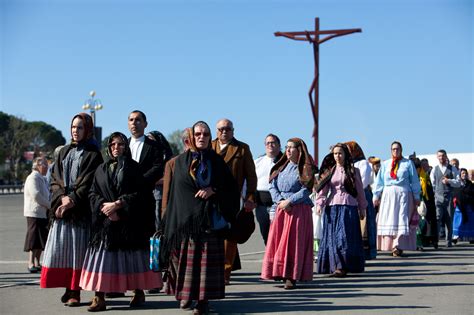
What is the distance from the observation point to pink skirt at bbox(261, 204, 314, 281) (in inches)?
386

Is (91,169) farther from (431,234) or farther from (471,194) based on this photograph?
(471,194)

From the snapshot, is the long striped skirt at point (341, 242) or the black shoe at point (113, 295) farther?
the long striped skirt at point (341, 242)

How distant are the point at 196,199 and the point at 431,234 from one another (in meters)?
9.29

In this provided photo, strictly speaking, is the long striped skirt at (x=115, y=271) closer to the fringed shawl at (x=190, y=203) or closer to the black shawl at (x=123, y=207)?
the black shawl at (x=123, y=207)

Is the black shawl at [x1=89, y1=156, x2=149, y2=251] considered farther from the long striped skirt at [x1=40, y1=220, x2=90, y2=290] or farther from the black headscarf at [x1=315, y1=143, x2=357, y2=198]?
the black headscarf at [x1=315, y1=143, x2=357, y2=198]

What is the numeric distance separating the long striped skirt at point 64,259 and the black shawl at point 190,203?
105 cm

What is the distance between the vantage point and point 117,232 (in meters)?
8.07

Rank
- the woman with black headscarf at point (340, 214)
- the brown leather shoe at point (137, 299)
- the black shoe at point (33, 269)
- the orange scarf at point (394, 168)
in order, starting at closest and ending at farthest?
the brown leather shoe at point (137, 299), the woman with black headscarf at point (340, 214), the black shoe at point (33, 269), the orange scarf at point (394, 168)

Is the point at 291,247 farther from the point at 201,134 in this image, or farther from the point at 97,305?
the point at 97,305

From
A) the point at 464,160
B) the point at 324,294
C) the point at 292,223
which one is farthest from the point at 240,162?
the point at 464,160

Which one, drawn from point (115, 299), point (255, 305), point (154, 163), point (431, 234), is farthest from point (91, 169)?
point (431, 234)

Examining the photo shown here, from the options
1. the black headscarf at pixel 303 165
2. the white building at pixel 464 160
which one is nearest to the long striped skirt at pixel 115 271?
the black headscarf at pixel 303 165

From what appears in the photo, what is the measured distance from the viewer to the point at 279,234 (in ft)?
33.0

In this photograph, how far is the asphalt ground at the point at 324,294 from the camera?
26.3ft
